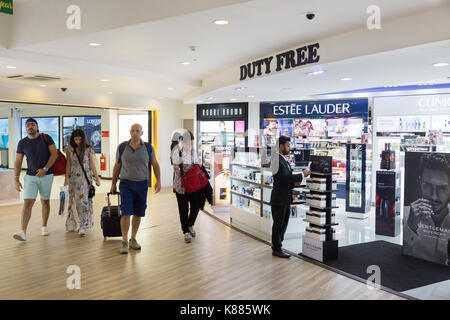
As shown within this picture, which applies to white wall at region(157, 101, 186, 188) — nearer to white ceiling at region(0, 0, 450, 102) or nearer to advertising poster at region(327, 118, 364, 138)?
white ceiling at region(0, 0, 450, 102)

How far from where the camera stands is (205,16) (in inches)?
151

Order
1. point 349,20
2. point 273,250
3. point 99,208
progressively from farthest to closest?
point 99,208 < point 273,250 < point 349,20

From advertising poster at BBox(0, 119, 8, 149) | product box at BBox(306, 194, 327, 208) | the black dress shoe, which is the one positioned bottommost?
the black dress shoe

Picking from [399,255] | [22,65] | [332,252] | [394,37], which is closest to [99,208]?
[22,65]

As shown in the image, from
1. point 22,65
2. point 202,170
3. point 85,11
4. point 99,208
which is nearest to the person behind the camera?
point 85,11

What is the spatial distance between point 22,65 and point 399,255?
6037 mm

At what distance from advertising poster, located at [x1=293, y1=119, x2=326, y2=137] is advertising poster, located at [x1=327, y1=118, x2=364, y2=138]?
0.72ft

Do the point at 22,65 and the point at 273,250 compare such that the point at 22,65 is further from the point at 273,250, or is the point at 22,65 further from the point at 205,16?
the point at 273,250

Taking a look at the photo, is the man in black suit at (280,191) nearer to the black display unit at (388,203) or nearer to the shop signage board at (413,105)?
the black display unit at (388,203)

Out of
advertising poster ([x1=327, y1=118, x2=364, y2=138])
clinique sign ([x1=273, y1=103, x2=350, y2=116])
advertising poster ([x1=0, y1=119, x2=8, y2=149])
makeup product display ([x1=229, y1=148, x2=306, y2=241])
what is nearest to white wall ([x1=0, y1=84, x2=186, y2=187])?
advertising poster ([x1=0, y1=119, x2=8, y2=149])

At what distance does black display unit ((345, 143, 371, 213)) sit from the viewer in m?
7.98

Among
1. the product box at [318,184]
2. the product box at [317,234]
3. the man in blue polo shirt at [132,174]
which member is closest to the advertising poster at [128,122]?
the man in blue polo shirt at [132,174]

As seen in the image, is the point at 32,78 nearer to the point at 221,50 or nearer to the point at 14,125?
the point at 221,50

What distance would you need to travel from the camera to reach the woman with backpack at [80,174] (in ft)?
18.9
